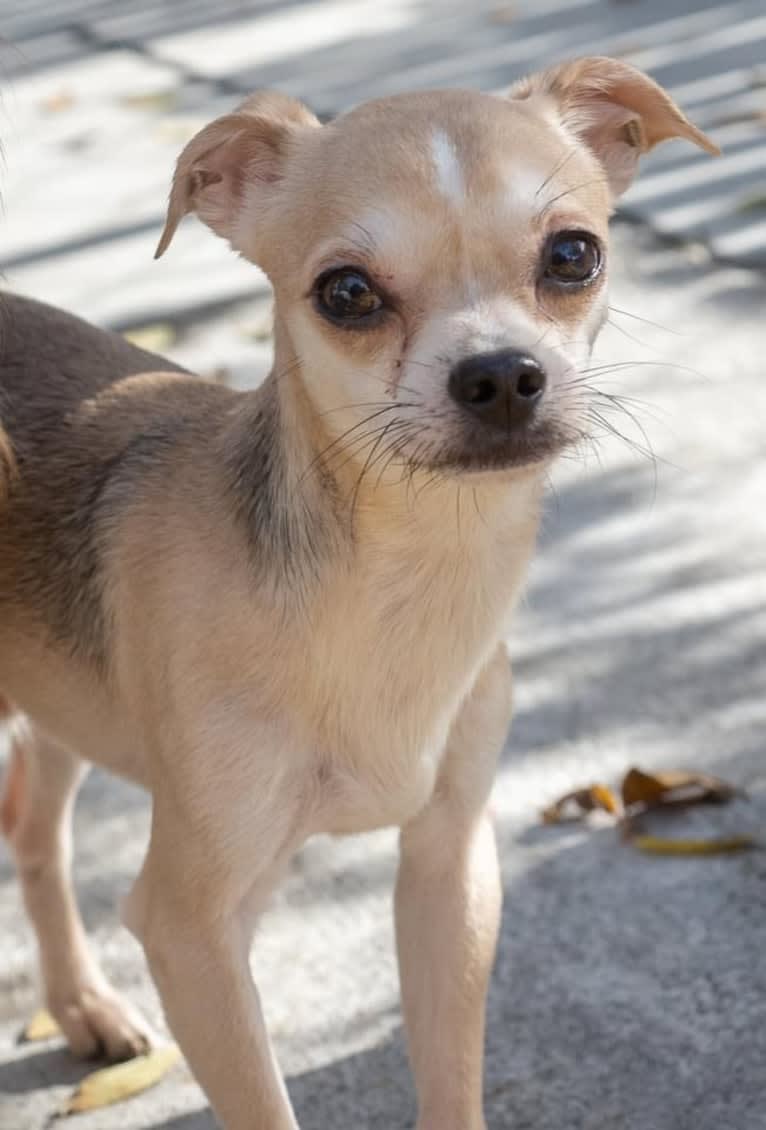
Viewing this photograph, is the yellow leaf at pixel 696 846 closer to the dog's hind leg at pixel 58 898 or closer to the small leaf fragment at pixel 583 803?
the small leaf fragment at pixel 583 803

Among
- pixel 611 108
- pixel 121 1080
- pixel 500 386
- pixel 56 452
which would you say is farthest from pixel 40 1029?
pixel 611 108

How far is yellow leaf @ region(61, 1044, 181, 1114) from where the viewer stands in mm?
3398

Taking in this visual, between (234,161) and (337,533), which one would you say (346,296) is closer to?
(337,533)

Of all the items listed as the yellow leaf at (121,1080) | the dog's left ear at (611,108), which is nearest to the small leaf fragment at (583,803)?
the yellow leaf at (121,1080)

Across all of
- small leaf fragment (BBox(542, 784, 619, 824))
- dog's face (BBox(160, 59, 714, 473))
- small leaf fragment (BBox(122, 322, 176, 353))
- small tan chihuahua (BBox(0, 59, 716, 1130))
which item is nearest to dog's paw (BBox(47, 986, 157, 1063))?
small tan chihuahua (BBox(0, 59, 716, 1130))

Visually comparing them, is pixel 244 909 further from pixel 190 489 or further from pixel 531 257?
pixel 531 257

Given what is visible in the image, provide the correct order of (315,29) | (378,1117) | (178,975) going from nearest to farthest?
1. (178,975)
2. (378,1117)
3. (315,29)

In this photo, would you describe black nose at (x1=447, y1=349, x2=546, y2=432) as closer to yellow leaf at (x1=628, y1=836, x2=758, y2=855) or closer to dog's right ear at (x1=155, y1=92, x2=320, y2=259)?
dog's right ear at (x1=155, y1=92, x2=320, y2=259)

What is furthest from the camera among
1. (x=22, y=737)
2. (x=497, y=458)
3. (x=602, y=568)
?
(x=602, y=568)

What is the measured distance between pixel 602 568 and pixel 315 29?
5.82 meters

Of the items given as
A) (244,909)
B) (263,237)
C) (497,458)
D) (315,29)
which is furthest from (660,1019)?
(315,29)

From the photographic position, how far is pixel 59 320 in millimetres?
3527

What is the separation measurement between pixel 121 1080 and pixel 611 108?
6.36 ft

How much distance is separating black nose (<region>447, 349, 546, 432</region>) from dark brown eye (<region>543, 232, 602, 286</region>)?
0.76ft
